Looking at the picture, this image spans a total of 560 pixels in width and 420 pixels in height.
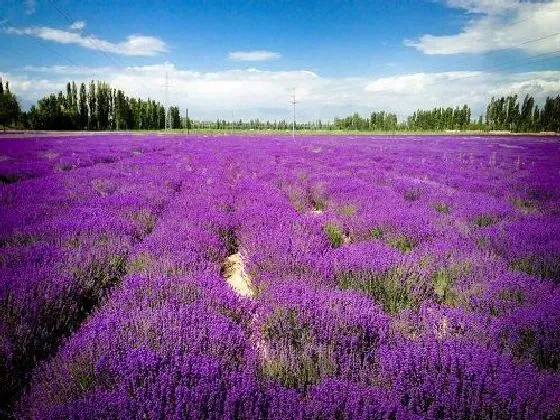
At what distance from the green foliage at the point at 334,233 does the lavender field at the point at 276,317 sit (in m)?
0.03

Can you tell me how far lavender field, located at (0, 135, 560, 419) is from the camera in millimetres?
1732

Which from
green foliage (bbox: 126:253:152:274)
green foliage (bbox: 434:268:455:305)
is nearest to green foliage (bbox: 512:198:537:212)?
green foliage (bbox: 434:268:455:305)

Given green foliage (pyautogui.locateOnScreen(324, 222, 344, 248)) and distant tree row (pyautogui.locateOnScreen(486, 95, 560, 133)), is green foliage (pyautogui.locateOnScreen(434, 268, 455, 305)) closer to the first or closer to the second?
green foliage (pyautogui.locateOnScreen(324, 222, 344, 248))

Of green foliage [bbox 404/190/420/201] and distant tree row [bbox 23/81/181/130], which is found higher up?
distant tree row [bbox 23/81/181/130]

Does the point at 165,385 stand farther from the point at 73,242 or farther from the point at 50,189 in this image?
the point at 50,189

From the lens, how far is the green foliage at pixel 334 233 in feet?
17.5

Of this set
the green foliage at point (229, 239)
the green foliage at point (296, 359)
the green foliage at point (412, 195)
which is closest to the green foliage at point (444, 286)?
the green foliage at point (296, 359)

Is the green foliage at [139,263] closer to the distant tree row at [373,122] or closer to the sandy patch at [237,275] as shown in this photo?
the sandy patch at [237,275]

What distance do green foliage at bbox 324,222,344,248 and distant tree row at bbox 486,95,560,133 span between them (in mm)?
65515

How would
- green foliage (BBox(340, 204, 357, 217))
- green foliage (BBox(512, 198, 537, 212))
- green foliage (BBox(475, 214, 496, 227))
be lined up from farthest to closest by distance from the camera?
green foliage (BBox(512, 198, 537, 212)) → green foliage (BBox(340, 204, 357, 217)) → green foliage (BBox(475, 214, 496, 227))

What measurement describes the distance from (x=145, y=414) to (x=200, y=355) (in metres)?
0.43

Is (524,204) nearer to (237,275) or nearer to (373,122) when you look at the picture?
(237,275)

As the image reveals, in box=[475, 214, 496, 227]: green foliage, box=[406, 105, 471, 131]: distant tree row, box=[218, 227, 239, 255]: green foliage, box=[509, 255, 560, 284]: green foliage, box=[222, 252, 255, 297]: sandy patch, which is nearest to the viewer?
box=[509, 255, 560, 284]: green foliage

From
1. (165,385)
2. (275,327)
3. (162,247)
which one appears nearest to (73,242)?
(162,247)
